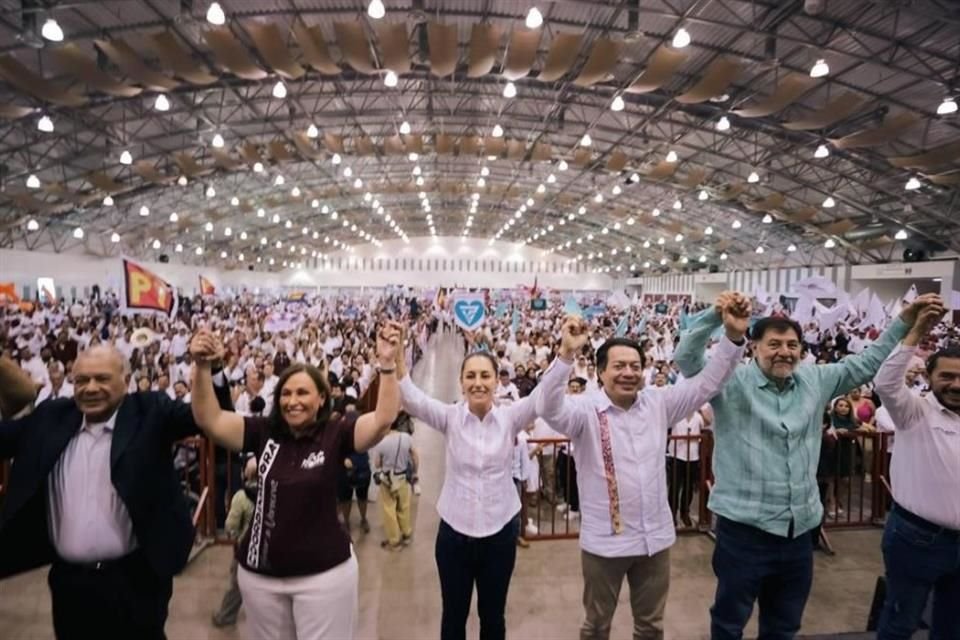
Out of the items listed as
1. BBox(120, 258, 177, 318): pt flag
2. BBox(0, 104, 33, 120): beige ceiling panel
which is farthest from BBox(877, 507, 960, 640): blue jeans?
BBox(0, 104, 33, 120): beige ceiling panel

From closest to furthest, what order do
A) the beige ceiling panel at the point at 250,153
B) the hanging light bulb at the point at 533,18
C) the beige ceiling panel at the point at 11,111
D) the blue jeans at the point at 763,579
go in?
the blue jeans at the point at 763,579, the hanging light bulb at the point at 533,18, the beige ceiling panel at the point at 11,111, the beige ceiling panel at the point at 250,153

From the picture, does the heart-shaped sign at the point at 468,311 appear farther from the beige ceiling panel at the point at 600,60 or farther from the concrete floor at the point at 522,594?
the beige ceiling panel at the point at 600,60

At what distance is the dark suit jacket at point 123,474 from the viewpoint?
1.82 m

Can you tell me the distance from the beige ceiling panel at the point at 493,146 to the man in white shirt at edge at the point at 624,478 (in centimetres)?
1617

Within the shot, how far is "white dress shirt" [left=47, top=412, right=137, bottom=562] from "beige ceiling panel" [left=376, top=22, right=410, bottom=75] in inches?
375

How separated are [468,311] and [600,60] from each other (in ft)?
22.0

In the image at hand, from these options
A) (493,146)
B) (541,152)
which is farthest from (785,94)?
(493,146)

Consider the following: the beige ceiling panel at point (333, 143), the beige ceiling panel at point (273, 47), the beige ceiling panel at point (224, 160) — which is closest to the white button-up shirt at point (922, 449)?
the beige ceiling panel at point (273, 47)

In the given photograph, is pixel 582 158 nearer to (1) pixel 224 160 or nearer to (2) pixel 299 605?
(1) pixel 224 160

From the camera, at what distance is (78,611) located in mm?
1872

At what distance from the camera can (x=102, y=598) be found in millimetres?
1859

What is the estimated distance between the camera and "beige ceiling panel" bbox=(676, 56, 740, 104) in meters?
10.7

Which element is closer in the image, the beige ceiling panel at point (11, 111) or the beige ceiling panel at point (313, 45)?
the beige ceiling panel at point (313, 45)

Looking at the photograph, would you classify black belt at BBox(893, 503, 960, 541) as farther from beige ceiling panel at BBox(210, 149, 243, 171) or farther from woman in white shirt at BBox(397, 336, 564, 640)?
beige ceiling panel at BBox(210, 149, 243, 171)
